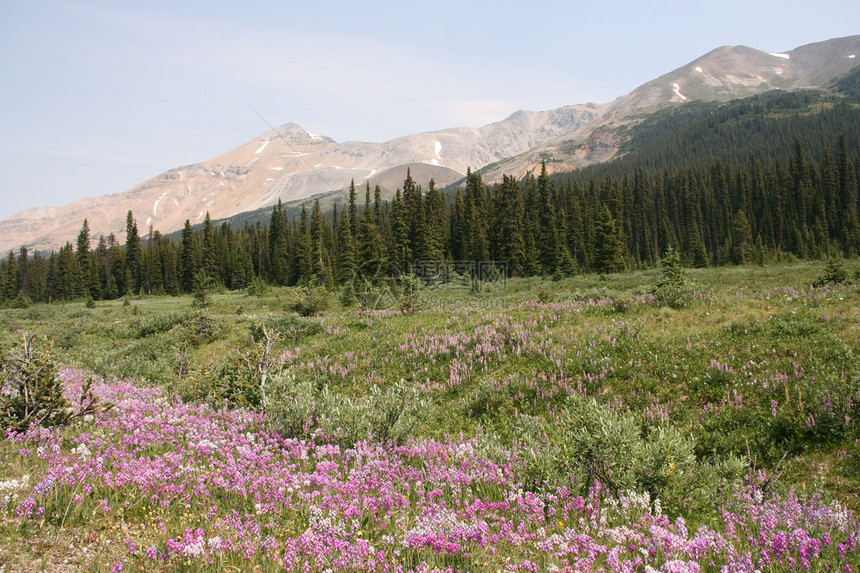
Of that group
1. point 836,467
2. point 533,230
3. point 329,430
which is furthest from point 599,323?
point 533,230

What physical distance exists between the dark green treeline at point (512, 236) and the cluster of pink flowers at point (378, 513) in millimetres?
65097

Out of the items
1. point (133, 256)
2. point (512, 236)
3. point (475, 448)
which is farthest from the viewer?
point (133, 256)

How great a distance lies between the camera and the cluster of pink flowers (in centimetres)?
304

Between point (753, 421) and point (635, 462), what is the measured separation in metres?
3.07

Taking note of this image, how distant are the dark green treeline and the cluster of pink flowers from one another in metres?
65.1

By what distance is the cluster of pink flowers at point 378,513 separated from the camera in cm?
304

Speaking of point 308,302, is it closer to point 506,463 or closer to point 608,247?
point 506,463

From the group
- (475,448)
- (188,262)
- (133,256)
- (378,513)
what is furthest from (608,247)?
(133,256)

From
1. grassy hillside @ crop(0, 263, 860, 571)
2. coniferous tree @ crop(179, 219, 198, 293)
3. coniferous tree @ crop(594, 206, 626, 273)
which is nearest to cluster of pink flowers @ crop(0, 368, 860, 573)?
grassy hillside @ crop(0, 263, 860, 571)

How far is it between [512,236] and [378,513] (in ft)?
233

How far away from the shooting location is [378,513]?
3.88 meters

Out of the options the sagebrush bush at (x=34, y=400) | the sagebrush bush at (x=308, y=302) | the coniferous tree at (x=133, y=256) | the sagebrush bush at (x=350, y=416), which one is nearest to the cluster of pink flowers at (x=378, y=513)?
the sagebrush bush at (x=350, y=416)

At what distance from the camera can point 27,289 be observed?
11512 centimetres

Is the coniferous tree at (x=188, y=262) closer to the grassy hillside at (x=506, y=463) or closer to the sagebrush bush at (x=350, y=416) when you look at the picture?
the grassy hillside at (x=506, y=463)
